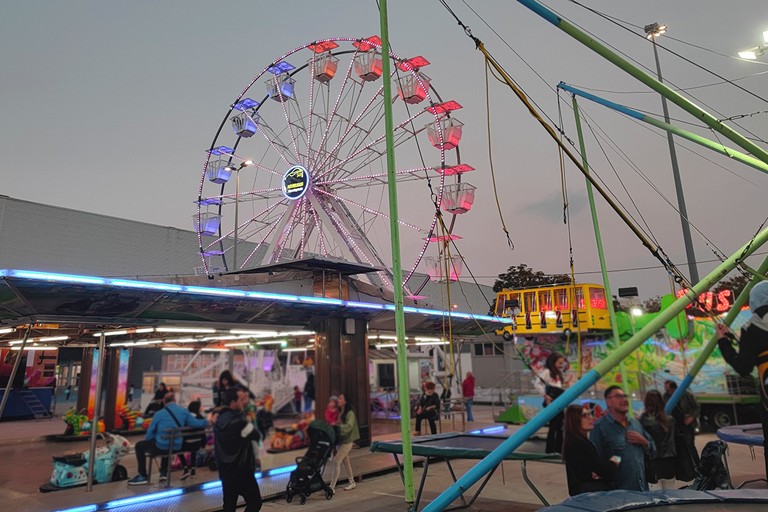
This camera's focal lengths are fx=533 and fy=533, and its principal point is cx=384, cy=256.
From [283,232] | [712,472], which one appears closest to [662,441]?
[712,472]

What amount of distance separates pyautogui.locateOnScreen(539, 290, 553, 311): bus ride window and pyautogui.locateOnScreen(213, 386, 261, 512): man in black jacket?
1506 centimetres

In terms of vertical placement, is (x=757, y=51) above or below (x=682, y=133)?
above

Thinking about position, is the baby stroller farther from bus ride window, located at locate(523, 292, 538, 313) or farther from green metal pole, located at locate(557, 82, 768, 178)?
bus ride window, located at locate(523, 292, 538, 313)

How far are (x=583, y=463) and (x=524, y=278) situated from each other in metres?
35.3

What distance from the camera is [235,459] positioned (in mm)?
5523

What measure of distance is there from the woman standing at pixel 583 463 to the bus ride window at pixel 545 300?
14591 mm

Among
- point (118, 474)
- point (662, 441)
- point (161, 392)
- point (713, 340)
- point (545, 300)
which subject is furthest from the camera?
point (545, 300)

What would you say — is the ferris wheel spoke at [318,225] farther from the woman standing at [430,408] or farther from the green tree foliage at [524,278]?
the green tree foliage at [524,278]

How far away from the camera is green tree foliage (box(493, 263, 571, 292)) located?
38.6 metres

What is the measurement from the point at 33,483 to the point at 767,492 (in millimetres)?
10644

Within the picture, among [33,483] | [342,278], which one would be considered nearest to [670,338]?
[342,278]

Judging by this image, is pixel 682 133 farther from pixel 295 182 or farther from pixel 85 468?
pixel 295 182

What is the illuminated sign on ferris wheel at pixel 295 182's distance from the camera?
18.6 metres

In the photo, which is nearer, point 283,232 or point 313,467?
point 313,467
